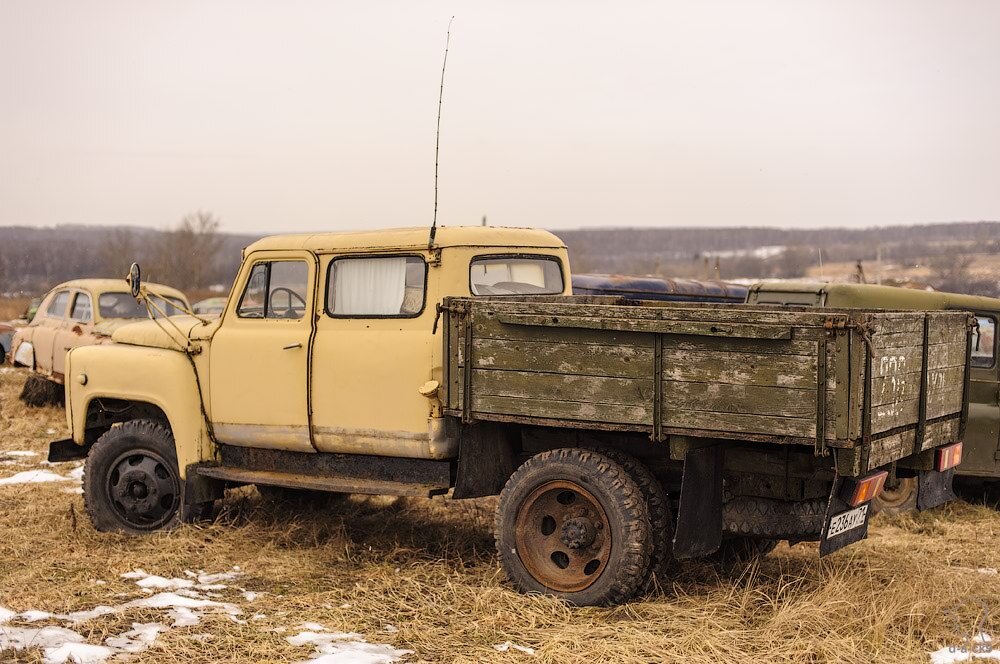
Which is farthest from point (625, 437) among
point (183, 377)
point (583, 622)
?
point (183, 377)

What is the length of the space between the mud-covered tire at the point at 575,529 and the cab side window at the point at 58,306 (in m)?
9.25

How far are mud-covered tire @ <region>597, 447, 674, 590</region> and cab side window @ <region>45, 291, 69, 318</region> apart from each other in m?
9.65

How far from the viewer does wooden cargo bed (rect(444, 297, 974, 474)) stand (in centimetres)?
488

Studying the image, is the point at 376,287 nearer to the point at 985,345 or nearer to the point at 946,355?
the point at 946,355

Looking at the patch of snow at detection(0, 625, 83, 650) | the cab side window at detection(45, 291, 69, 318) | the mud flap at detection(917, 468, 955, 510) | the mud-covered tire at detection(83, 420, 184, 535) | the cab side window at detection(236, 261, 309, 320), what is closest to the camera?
the patch of snow at detection(0, 625, 83, 650)

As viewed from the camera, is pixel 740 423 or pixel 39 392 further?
pixel 39 392

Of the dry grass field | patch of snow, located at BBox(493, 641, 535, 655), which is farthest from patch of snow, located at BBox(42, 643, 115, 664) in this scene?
patch of snow, located at BBox(493, 641, 535, 655)

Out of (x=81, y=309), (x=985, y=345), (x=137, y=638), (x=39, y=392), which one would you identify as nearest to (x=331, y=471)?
(x=137, y=638)

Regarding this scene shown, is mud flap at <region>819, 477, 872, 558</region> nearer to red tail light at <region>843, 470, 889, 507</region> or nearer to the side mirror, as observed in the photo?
red tail light at <region>843, 470, 889, 507</region>

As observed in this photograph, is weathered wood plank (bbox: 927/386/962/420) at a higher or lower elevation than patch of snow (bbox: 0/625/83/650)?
higher

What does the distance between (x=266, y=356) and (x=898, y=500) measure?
4.97 m

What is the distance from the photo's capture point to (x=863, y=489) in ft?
17.2

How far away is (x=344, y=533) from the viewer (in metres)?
7.07

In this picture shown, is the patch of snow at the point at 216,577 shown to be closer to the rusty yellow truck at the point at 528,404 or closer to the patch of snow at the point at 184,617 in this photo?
the patch of snow at the point at 184,617
